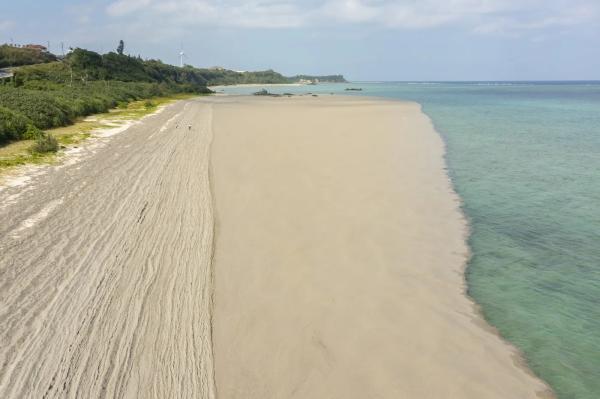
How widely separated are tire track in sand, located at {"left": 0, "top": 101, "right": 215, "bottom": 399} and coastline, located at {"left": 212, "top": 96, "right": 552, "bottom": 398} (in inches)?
19.9

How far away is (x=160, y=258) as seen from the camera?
920cm

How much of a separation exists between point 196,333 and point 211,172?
11616mm

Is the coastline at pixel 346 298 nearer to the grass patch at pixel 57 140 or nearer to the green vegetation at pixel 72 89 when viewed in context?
the grass patch at pixel 57 140

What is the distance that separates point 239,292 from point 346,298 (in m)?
1.85

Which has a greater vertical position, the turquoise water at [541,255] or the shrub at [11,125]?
the shrub at [11,125]

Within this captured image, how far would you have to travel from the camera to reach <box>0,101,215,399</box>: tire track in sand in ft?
18.5

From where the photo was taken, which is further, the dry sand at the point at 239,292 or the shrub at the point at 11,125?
the shrub at the point at 11,125

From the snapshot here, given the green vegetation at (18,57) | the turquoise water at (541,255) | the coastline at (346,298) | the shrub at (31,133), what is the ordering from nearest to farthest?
the coastline at (346,298)
the turquoise water at (541,255)
the shrub at (31,133)
the green vegetation at (18,57)

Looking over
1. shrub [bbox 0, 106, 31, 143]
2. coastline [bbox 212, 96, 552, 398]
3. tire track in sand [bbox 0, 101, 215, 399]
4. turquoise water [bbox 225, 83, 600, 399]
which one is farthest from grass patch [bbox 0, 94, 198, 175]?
turquoise water [bbox 225, 83, 600, 399]

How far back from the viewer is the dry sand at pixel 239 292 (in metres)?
5.74

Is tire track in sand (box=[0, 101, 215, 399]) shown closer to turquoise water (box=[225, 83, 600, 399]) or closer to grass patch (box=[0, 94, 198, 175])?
grass patch (box=[0, 94, 198, 175])

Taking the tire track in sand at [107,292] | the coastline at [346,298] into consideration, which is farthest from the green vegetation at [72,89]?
the coastline at [346,298]

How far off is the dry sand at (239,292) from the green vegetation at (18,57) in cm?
8852

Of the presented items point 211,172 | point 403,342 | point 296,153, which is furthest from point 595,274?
point 296,153
